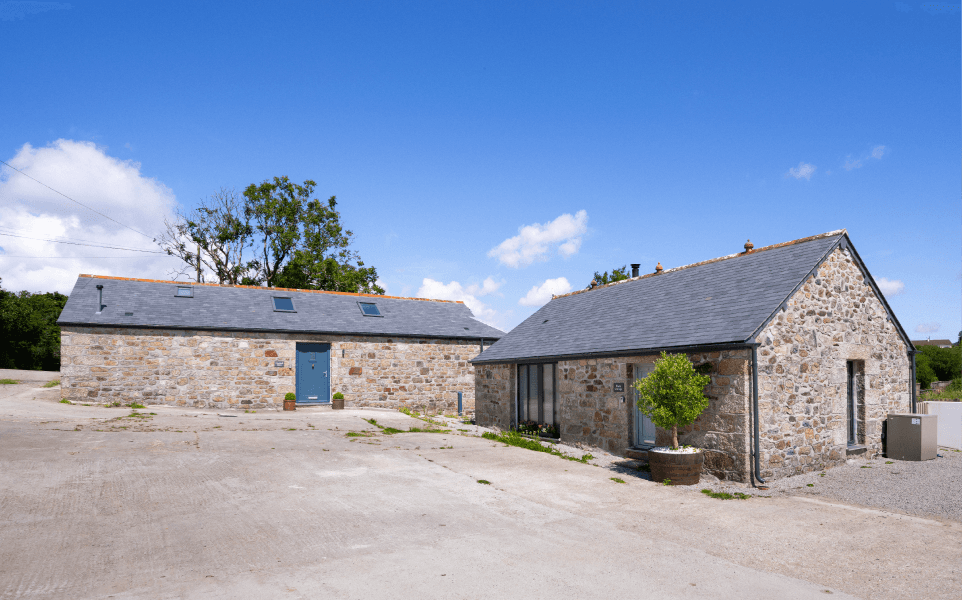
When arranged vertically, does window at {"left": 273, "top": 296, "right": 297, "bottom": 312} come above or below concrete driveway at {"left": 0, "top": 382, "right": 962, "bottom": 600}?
above

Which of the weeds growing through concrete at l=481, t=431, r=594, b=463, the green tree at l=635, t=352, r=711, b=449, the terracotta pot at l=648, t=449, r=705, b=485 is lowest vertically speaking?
the weeds growing through concrete at l=481, t=431, r=594, b=463

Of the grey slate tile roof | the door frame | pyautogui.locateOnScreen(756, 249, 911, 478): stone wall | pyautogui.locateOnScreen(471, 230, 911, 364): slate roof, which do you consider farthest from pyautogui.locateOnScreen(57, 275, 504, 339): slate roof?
pyautogui.locateOnScreen(756, 249, 911, 478): stone wall

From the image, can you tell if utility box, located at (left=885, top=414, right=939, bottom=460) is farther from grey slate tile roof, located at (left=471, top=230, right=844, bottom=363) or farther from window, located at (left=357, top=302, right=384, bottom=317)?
window, located at (left=357, top=302, right=384, bottom=317)

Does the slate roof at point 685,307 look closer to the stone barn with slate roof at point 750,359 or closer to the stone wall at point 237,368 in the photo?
the stone barn with slate roof at point 750,359

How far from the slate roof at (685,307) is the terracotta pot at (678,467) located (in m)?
2.13

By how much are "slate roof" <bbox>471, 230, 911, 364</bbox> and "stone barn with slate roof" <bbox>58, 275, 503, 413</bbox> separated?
6887 mm

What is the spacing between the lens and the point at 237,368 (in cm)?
2166

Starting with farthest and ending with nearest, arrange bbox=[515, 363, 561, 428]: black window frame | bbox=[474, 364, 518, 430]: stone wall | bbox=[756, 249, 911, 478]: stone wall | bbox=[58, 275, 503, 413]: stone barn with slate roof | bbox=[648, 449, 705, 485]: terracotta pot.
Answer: bbox=[58, 275, 503, 413]: stone barn with slate roof → bbox=[474, 364, 518, 430]: stone wall → bbox=[515, 363, 561, 428]: black window frame → bbox=[756, 249, 911, 478]: stone wall → bbox=[648, 449, 705, 485]: terracotta pot

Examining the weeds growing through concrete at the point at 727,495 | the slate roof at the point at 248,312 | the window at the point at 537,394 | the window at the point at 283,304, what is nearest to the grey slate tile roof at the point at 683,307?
the window at the point at 537,394

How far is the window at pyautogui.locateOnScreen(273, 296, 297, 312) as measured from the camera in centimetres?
2380

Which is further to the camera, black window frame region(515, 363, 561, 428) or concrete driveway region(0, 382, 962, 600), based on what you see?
black window frame region(515, 363, 561, 428)

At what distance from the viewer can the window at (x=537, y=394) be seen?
1598 centimetres

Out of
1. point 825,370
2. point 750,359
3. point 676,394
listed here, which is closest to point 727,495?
point 676,394

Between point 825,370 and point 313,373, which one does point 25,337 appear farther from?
point 825,370
